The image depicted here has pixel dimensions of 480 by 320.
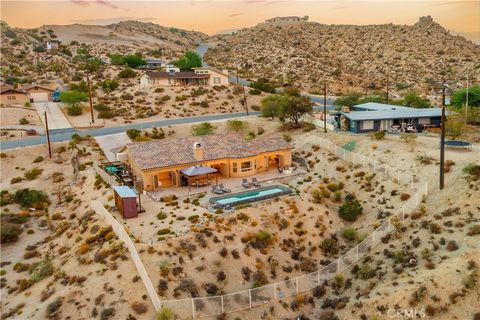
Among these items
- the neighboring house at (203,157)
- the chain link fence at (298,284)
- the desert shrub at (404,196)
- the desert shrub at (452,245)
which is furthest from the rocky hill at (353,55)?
the desert shrub at (452,245)

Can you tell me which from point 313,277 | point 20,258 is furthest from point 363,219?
point 20,258

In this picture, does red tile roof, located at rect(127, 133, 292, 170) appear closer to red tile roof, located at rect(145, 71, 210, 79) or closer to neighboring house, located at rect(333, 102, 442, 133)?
neighboring house, located at rect(333, 102, 442, 133)

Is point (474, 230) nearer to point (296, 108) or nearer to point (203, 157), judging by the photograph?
point (203, 157)

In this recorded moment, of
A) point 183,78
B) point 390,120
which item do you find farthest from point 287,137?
point 183,78

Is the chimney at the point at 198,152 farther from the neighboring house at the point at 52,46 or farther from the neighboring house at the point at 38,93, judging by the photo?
the neighboring house at the point at 52,46

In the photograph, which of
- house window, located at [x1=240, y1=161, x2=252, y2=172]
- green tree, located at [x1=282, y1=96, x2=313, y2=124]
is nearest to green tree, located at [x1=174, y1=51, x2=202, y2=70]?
green tree, located at [x1=282, y1=96, x2=313, y2=124]
